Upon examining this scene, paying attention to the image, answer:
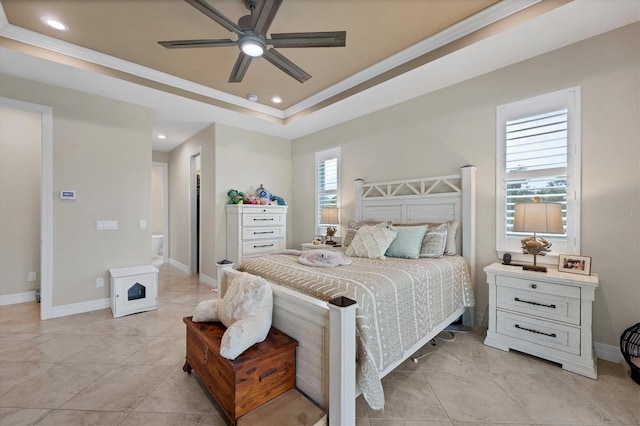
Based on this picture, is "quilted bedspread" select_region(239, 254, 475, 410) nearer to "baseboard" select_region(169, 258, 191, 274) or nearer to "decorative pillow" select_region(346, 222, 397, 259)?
"decorative pillow" select_region(346, 222, 397, 259)

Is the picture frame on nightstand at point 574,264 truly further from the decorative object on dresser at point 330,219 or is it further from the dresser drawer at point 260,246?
the dresser drawer at point 260,246

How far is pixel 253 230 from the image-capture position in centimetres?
441

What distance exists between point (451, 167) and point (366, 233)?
53.0 inches

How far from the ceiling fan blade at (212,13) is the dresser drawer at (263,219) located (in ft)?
9.13

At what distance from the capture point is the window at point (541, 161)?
7.98 ft

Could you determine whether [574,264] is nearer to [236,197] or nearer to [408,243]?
[408,243]

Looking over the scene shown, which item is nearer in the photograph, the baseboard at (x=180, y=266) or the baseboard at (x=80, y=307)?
the baseboard at (x=80, y=307)

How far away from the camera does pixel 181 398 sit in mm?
1816

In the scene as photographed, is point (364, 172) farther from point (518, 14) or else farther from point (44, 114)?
point (44, 114)

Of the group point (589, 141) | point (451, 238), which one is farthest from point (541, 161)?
point (451, 238)

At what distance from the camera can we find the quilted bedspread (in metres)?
1.51

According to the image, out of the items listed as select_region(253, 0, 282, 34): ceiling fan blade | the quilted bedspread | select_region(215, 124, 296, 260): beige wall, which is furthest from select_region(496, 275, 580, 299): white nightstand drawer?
select_region(215, 124, 296, 260): beige wall

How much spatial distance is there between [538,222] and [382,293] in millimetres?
1636

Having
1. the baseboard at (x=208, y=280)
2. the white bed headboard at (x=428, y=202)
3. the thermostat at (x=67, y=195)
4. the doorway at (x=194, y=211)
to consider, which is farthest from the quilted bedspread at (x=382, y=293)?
the doorway at (x=194, y=211)
